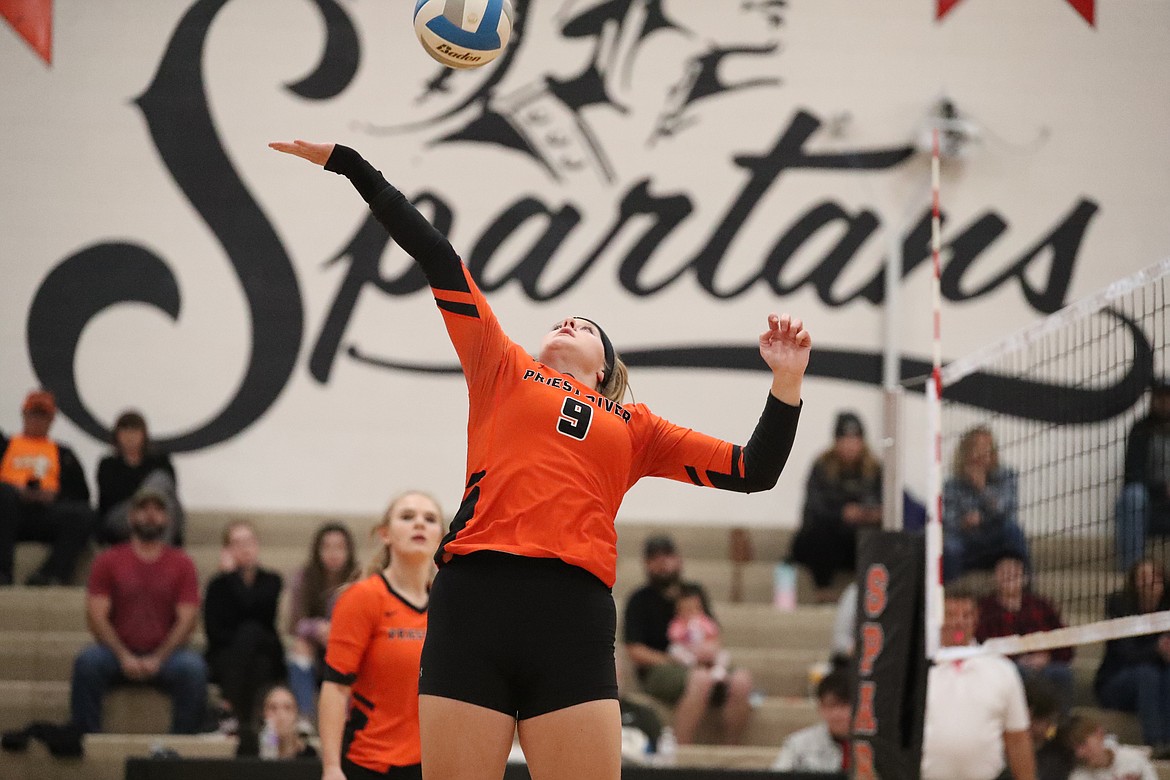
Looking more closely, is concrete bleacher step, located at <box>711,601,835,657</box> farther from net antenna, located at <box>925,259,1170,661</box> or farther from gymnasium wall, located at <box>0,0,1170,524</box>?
gymnasium wall, located at <box>0,0,1170,524</box>

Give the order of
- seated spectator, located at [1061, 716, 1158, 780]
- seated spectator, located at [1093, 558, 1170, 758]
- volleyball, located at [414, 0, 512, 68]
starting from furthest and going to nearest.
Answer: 1. seated spectator, located at [1093, 558, 1170, 758]
2. seated spectator, located at [1061, 716, 1158, 780]
3. volleyball, located at [414, 0, 512, 68]

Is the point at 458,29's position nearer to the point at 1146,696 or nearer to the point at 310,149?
the point at 310,149

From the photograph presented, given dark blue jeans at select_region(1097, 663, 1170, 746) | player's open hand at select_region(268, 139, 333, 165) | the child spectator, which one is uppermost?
player's open hand at select_region(268, 139, 333, 165)

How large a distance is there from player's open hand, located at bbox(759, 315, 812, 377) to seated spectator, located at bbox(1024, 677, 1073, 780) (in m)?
5.81

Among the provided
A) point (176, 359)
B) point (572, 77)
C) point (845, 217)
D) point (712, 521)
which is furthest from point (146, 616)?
point (845, 217)

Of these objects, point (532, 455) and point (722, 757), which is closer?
point (532, 455)

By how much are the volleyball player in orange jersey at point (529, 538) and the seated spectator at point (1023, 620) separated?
6.32 m

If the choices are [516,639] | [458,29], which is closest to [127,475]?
[458,29]

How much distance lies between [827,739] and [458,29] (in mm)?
5744

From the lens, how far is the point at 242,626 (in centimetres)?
1013

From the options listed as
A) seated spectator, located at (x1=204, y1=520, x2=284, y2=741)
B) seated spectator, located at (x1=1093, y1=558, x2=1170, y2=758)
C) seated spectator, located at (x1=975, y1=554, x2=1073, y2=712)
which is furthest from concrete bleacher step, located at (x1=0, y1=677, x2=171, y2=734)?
seated spectator, located at (x1=1093, y1=558, x2=1170, y2=758)

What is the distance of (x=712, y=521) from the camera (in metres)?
13.0

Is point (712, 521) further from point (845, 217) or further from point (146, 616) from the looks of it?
point (146, 616)

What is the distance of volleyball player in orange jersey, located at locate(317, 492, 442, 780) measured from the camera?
18.4 ft
